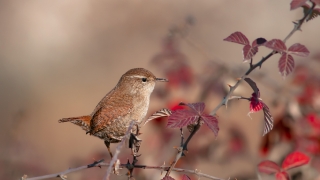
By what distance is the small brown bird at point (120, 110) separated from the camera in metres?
3.38

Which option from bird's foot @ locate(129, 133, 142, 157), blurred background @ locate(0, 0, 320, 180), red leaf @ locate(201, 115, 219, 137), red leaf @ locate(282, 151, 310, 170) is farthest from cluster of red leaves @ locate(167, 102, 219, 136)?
blurred background @ locate(0, 0, 320, 180)

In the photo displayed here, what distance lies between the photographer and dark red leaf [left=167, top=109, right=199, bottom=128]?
215cm

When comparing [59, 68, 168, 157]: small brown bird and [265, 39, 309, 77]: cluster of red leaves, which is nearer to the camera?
[265, 39, 309, 77]: cluster of red leaves

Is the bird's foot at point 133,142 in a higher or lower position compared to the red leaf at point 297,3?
Answer: lower

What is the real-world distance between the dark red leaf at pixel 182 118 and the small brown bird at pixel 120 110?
45.4 inches

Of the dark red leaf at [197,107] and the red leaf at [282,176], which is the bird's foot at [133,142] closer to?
the dark red leaf at [197,107]

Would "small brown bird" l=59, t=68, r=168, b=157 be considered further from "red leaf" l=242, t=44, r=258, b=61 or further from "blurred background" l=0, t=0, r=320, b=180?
"blurred background" l=0, t=0, r=320, b=180

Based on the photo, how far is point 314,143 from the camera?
12.3 feet

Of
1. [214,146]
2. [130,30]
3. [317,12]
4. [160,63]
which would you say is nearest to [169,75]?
[160,63]

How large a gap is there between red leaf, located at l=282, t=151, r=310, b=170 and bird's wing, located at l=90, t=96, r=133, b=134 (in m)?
1.22

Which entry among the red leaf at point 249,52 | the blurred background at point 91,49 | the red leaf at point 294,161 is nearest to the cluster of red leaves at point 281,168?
the red leaf at point 294,161

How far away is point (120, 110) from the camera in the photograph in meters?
3.46

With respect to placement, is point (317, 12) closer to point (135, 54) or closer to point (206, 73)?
point (206, 73)

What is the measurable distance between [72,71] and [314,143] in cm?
1011
